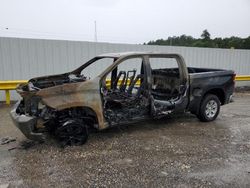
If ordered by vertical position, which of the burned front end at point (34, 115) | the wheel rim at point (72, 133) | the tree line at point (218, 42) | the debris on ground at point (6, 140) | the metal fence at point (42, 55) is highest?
the tree line at point (218, 42)

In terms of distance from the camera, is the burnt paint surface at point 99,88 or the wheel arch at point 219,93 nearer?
the burnt paint surface at point 99,88

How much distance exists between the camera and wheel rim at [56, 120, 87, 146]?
15.7 feet

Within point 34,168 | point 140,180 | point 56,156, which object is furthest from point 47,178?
point 140,180

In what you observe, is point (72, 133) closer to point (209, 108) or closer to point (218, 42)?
point (209, 108)

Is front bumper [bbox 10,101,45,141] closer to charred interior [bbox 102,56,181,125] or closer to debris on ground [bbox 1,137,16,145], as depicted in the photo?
debris on ground [bbox 1,137,16,145]

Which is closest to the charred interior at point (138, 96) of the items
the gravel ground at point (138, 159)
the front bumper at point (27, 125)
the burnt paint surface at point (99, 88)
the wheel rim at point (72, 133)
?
the burnt paint surface at point (99, 88)

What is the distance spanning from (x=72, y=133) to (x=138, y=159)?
1.36 m

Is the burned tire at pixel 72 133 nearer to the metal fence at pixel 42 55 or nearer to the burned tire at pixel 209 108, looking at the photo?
the burned tire at pixel 209 108

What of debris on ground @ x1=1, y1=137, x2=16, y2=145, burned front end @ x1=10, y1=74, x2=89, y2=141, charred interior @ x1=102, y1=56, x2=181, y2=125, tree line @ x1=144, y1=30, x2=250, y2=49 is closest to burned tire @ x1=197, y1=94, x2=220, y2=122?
charred interior @ x1=102, y1=56, x2=181, y2=125

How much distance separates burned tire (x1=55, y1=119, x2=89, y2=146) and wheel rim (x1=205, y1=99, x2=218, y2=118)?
3.35 metres

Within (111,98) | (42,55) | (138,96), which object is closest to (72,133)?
(111,98)

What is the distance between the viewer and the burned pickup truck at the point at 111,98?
4668 millimetres

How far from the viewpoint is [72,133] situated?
4879 millimetres

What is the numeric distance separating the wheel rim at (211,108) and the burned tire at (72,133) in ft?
11.0
